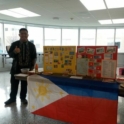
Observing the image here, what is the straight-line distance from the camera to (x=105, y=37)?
882cm

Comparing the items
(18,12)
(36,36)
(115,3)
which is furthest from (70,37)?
(115,3)

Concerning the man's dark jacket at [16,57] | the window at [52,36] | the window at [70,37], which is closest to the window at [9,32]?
the window at [52,36]

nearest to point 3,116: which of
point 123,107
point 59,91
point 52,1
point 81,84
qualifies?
point 59,91

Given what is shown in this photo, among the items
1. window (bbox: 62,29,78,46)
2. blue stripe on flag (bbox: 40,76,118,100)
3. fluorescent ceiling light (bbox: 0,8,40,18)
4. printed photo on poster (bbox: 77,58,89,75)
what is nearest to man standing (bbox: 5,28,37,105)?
blue stripe on flag (bbox: 40,76,118,100)

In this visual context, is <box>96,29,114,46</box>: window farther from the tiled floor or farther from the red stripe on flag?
the red stripe on flag

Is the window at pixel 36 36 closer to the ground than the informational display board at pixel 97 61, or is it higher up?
higher up

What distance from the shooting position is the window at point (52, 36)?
8.48m

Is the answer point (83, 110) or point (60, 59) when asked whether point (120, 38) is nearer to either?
point (60, 59)

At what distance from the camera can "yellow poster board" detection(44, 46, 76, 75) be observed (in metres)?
1.78

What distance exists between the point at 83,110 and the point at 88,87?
33 cm

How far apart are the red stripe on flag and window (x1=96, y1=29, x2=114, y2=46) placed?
306 inches

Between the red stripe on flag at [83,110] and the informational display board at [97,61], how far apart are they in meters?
0.33

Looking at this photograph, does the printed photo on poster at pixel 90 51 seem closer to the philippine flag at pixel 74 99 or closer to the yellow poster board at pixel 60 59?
the yellow poster board at pixel 60 59

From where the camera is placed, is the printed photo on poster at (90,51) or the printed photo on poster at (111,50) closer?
the printed photo on poster at (111,50)
